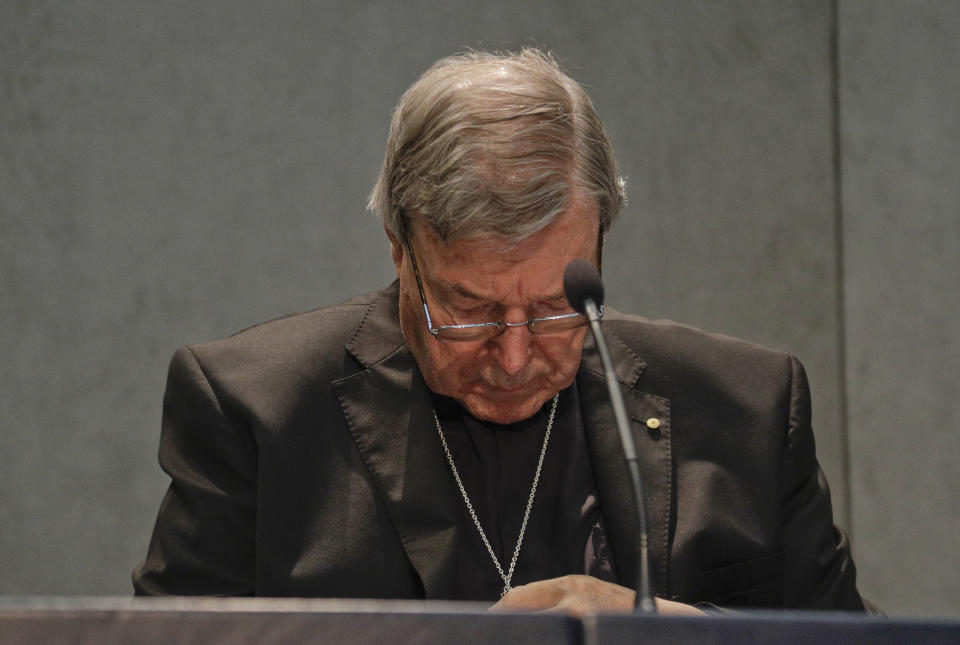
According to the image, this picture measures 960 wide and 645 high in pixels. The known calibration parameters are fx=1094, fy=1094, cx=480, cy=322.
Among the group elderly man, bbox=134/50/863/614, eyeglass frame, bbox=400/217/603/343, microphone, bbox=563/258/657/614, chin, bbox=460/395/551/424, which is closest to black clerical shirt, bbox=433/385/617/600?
elderly man, bbox=134/50/863/614

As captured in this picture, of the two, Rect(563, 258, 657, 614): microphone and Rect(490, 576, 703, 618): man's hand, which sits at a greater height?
Rect(563, 258, 657, 614): microphone

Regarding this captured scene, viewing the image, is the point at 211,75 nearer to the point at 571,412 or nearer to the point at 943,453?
the point at 571,412

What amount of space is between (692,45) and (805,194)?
0.48m

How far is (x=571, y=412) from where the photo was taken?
5.90 ft

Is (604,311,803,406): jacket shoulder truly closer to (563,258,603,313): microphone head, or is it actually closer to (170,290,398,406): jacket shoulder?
(170,290,398,406): jacket shoulder

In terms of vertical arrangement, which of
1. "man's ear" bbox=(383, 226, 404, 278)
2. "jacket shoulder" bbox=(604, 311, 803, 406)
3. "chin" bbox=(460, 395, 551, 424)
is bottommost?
"jacket shoulder" bbox=(604, 311, 803, 406)

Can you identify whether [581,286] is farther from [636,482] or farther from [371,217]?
[371,217]

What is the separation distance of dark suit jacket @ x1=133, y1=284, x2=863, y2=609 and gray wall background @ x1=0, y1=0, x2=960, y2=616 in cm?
74

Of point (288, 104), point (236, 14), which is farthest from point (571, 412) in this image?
point (236, 14)

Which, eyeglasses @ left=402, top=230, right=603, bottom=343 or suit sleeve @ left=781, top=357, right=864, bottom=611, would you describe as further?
suit sleeve @ left=781, top=357, right=864, bottom=611

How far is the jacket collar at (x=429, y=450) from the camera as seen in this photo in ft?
5.27

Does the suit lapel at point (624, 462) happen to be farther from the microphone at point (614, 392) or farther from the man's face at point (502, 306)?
the microphone at point (614, 392)

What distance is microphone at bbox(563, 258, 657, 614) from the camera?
0.94m

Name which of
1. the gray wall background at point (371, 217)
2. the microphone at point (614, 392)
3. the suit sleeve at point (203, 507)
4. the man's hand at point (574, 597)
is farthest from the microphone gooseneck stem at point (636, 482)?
the gray wall background at point (371, 217)
